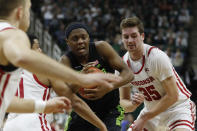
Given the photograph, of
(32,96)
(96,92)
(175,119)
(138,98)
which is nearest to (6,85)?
(32,96)

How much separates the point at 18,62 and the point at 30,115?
2.16 meters

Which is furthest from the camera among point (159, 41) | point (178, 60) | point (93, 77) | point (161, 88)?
point (159, 41)

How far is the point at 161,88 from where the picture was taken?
17.2ft

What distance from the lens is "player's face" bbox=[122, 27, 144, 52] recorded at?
5.23 m

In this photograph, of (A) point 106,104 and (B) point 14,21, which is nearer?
(B) point 14,21

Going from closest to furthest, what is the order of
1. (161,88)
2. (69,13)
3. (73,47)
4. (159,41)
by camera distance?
1. (73,47)
2. (161,88)
3. (159,41)
4. (69,13)

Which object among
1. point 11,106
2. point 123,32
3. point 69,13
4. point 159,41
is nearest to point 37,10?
point 69,13

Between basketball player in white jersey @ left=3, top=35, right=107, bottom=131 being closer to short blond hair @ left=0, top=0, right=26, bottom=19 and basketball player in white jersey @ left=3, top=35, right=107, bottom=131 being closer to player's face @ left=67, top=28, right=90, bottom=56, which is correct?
player's face @ left=67, top=28, right=90, bottom=56

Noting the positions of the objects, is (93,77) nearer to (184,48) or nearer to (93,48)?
(93,48)

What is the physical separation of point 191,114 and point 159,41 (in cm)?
960

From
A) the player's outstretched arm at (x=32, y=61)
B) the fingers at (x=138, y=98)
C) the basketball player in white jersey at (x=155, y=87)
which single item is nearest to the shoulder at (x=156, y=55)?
the basketball player in white jersey at (x=155, y=87)

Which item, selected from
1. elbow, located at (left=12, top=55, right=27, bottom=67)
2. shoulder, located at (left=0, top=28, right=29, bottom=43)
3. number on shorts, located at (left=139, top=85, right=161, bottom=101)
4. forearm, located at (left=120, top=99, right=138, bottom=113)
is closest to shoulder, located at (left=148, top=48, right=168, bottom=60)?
number on shorts, located at (left=139, top=85, right=161, bottom=101)

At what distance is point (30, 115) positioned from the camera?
4.50m

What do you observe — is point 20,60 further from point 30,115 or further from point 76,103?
point 30,115
